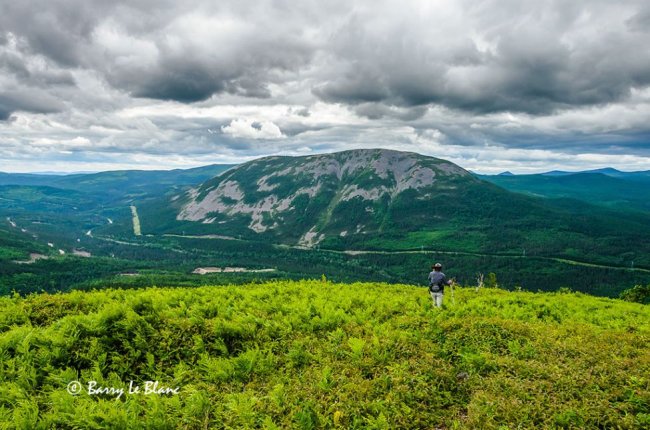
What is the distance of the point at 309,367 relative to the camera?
1342 centimetres

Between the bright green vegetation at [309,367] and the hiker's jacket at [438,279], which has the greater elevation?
the hiker's jacket at [438,279]

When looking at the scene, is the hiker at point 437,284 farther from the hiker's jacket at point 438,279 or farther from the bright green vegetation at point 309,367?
the bright green vegetation at point 309,367

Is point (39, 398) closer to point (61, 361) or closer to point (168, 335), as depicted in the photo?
point (61, 361)

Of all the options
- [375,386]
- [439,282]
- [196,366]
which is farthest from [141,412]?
[439,282]

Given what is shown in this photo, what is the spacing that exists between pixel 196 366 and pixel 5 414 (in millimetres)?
5286

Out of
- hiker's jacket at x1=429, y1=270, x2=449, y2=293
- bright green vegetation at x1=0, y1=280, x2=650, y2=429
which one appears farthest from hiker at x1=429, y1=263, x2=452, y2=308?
bright green vegetation at x1=0, y1=280, x2=650, y2=429

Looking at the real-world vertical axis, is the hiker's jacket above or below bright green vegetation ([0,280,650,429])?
above

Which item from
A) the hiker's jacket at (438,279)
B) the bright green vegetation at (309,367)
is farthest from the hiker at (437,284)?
the bright green vegetation at (309,367)

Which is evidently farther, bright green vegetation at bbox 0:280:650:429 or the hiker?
the hiker

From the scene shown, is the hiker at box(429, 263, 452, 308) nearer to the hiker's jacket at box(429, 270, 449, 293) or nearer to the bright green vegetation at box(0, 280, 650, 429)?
the hiker's jacket at box(429, 270, 449, 293)

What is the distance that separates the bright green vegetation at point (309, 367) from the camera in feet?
34.7

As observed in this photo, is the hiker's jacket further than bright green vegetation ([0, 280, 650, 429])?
Yes

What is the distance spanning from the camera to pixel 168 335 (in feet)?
48.9

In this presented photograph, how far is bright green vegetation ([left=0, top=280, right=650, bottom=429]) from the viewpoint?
10562mm
